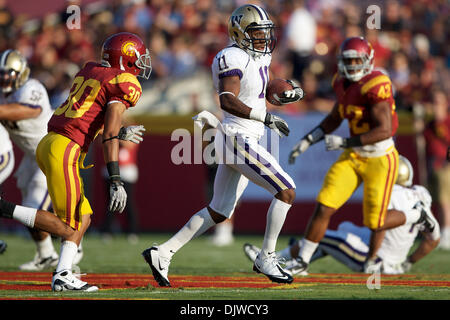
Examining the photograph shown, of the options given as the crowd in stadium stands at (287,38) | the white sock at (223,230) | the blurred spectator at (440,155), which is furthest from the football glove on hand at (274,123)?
the crowd in stadium stands at (287,38)

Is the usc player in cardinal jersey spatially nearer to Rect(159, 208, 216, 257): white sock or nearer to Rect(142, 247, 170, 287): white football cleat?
Rect(159, 208, 216, 257): white sock

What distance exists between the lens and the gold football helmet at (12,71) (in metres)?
6.49

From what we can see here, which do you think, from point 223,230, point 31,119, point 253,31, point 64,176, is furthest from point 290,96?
point 223,230

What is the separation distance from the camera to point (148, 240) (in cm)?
1017

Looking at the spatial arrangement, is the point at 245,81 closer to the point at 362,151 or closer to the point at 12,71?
the point at 362,151

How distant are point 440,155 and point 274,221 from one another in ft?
16.7

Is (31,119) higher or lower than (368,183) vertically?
higher

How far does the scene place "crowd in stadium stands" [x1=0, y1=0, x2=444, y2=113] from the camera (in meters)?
11.6

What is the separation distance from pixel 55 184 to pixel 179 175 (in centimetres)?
606

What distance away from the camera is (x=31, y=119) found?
6520 mm

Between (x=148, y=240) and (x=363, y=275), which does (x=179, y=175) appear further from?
(x=363, y=275)

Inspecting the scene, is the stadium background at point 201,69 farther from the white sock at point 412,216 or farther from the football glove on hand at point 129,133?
the football glove on hand at point 129,133

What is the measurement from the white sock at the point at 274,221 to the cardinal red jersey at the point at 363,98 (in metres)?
1.41
